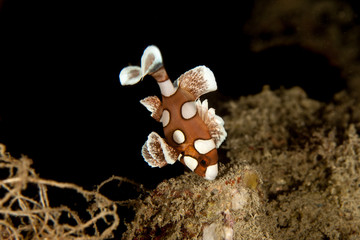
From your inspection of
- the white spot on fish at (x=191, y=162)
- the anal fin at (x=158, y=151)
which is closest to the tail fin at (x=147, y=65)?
the anal fin at (x=158, y=151)

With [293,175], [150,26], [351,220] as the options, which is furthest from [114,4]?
[351,220]

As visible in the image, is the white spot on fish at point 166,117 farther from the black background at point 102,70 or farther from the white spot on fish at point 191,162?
the black background at point 102,70

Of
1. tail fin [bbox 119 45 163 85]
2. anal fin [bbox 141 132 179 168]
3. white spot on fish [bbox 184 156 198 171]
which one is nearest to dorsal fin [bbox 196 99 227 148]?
white spot on fish [bbox 184 156 198 171]

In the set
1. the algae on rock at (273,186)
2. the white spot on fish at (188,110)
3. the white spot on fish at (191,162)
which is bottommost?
the algae on rock at (273,186)

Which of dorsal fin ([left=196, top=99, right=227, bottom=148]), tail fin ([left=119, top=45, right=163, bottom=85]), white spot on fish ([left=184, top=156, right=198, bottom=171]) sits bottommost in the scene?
white spot on fish ([left=184, top=156, right=198, bottom=171])

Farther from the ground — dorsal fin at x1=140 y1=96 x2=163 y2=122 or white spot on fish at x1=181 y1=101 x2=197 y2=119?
dorsal fin at x1=140 y1=96 x2=163 y2=122

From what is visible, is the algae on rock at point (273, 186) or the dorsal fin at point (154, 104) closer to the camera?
the algae on rock at point (273, 186)

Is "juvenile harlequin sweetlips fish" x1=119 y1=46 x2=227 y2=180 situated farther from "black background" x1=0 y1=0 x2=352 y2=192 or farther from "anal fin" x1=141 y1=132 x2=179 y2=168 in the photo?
"black background" x1=0 y1=0 x2=352 y2=192
